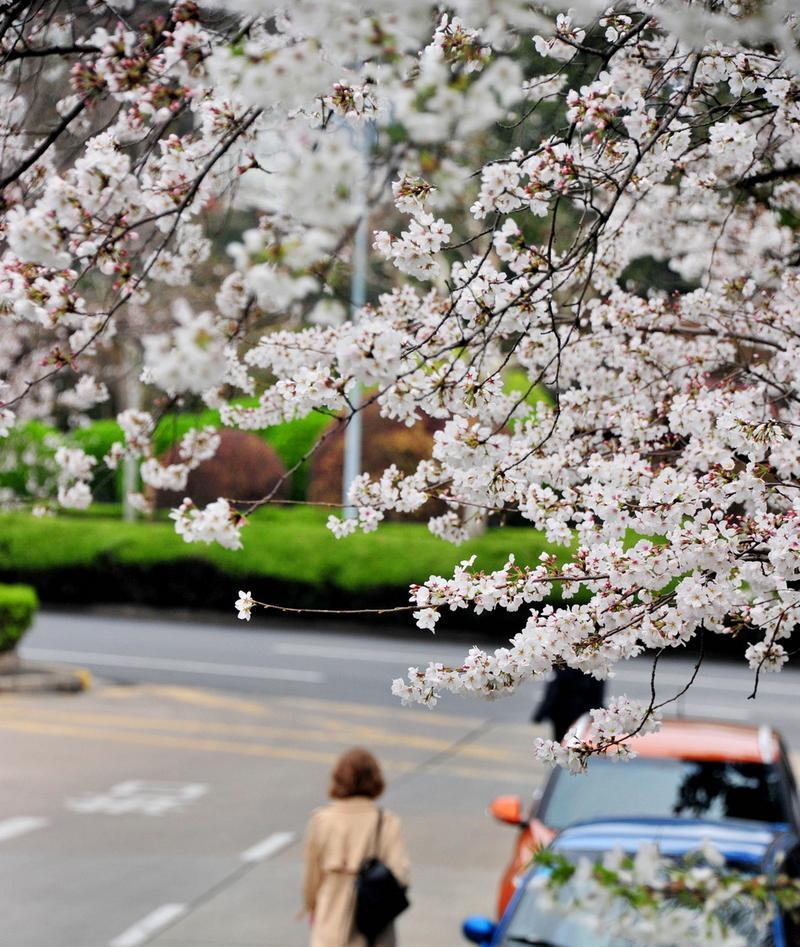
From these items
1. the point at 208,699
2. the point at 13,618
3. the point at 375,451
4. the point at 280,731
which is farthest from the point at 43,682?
the point at 375,451

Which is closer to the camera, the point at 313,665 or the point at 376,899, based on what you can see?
the point at 376,899

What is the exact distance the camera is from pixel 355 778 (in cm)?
619

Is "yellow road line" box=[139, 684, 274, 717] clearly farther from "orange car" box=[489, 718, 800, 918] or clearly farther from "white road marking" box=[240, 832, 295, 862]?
"orange car" box=[489, 718, 800, 918]

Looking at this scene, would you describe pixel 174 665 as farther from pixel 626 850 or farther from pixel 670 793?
pixel 626 850

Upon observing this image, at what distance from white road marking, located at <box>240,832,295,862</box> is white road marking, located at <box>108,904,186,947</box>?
48.2 inches

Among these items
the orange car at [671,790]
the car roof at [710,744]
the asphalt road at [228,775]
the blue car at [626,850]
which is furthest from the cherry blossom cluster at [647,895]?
the asphalt road at [228,775]

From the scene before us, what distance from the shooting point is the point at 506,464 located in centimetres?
386

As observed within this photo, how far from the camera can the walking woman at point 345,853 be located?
5.93 metres

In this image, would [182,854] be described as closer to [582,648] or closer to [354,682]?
[582,648]

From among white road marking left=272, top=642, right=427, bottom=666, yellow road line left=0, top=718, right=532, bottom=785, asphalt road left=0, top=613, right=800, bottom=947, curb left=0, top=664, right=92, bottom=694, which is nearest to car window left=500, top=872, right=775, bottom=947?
asphalt road left=0, top=613, right=800, bottom=947

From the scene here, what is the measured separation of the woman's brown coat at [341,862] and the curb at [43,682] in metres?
11.0

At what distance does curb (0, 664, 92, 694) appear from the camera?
16.3 metres

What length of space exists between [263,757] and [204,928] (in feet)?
16.7

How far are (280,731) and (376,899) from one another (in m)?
8.65
